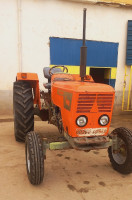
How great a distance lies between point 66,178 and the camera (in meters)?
2.62

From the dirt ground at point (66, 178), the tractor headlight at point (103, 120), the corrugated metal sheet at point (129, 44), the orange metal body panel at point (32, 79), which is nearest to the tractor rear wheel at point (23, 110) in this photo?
the orange metal body panel at point (32, 79)

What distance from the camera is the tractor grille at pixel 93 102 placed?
2.33 m

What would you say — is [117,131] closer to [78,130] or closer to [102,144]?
[102,144]

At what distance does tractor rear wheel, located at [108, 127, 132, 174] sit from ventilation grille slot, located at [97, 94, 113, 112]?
1.83 feet

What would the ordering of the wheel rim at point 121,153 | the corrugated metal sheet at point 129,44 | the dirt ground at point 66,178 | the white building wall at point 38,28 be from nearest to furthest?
the dirt ground at point 66,178 → the wheel rim at point 121,153 → the white building wall at point 38,28 → the corrugated metal sheet at point 129,44

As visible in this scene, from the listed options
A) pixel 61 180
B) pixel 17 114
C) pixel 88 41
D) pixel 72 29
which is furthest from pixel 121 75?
pixel 61 180

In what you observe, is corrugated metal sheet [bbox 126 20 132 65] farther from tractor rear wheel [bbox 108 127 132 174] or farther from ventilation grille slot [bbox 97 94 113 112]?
ventilation grille slot [bbox 97 94 113 112]

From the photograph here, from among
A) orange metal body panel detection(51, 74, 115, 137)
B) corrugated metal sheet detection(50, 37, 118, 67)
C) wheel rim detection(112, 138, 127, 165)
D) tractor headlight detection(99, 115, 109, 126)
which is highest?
corrugated metal sheet detection(50, 37, 118, 67)

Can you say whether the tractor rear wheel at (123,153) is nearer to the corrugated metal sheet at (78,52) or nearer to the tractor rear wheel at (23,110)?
the tractor rear wheel at (23,110)

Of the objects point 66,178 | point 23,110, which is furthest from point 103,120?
point 23,110

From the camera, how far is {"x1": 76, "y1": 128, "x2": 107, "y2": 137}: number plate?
2.42 meters

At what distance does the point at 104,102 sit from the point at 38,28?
4474 millimetres

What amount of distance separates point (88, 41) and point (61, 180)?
5162mm

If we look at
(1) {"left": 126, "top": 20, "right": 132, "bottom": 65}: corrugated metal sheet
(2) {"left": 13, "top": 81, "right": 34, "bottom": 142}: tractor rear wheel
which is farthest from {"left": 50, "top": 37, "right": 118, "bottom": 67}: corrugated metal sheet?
(2) {"left": 13, "top": 81, "right": 34, "bottom": 142}: tractor rear wheel
